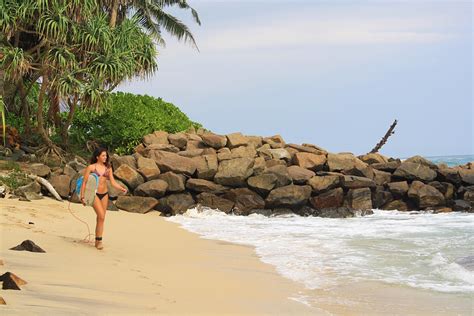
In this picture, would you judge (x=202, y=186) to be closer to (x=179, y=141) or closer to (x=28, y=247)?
(x=179, y=141)

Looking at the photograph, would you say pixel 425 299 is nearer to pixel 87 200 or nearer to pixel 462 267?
pixel 462 267

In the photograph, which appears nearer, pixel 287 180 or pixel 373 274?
pixel 373 274

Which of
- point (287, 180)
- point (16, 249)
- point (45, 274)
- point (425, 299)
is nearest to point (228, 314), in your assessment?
point (45, 274)

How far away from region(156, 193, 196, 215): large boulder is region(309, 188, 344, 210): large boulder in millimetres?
3097

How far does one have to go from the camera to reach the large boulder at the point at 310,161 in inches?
769

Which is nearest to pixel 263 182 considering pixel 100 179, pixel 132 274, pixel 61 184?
pixel 61 184

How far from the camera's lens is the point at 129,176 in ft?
58.4

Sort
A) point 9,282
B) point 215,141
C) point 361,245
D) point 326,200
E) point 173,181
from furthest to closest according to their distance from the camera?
point 215,141
point 326,200
point 173,181
point 361,245
point 9,282

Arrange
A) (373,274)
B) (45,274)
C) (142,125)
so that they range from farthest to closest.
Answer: (142,125) → (373,274) → (45,274)

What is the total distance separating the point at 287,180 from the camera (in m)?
18.3

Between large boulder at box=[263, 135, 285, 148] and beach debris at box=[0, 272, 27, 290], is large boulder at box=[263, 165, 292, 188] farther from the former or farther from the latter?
beach debris at box=[0, 272, 27, 290]

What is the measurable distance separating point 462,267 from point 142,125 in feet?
44.3

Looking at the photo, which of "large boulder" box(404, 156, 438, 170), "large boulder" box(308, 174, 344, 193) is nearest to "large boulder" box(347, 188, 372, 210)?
"large boulder" box(308, 174, 344, 193)

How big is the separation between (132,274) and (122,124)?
45.5 ft
